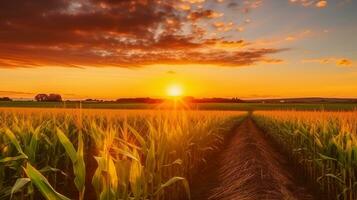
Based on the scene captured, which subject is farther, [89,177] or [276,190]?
[89,177]

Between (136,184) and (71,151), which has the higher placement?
(71,151)

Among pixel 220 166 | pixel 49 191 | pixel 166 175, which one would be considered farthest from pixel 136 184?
pixel 220 166

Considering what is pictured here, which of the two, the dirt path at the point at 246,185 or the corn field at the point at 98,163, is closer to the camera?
the corn field at the point at 98,163

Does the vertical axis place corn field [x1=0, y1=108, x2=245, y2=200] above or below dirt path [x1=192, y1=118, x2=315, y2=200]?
above

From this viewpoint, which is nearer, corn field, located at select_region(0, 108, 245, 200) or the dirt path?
corn field, located at select_region(0, 108, 245, 200)

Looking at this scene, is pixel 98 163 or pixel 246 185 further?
pixel 246 185

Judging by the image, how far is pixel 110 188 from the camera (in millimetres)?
3527

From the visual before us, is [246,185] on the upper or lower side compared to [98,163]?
lower

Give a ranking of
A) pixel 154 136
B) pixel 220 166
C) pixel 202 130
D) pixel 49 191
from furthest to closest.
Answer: pixel 220 166 < pixel 202 130 < pixel 154 136 < pixel 49 191

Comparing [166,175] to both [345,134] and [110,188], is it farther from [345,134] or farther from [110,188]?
[345,134]

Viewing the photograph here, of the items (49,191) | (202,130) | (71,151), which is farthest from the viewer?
(202,130)

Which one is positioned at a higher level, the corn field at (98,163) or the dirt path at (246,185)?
the corn field at (98,163)

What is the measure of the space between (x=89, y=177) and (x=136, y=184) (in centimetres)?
457

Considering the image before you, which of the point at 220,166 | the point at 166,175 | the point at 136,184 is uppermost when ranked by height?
the point at 136,184
